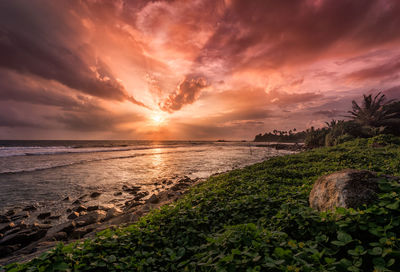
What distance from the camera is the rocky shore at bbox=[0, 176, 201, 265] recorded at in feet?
16.8

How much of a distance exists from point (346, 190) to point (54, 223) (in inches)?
408

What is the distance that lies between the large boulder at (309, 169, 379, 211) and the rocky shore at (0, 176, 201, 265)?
228 inches

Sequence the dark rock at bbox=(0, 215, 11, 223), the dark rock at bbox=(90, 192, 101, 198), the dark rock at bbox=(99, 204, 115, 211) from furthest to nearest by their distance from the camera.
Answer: the dark rock at bbox=(90, 192, 101, 198) < the dark rock at bbox=(99, 204, 115, 211) < the dark rock at bbox=(0, 215, 11, 223)

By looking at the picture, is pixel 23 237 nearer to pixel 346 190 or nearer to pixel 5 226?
pixel 5 226

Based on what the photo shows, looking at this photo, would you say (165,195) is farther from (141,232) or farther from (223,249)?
(223,249)

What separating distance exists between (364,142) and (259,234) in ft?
71.5

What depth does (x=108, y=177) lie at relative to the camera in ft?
48.0

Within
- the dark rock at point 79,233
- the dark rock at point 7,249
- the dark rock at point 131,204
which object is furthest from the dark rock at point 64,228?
the dark rock at point 131,204

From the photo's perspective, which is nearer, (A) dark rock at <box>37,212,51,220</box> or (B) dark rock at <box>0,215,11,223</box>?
(B) dark rock at <box>0,215,11,223</box>

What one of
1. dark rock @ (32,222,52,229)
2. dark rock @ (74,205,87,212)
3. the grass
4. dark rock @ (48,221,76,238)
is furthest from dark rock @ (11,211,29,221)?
the grass

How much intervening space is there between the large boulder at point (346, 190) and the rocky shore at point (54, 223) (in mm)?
5792

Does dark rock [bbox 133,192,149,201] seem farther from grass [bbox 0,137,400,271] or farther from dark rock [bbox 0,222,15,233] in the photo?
grass [bbox 0,137,400,271]

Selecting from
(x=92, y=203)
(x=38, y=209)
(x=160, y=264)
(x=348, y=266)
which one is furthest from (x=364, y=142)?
(x=38, y=209)

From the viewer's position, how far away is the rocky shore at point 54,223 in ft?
16.8
